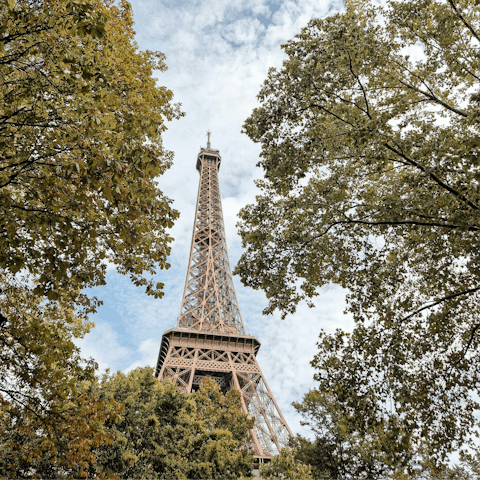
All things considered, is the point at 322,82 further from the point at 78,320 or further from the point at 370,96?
the point at 78,320

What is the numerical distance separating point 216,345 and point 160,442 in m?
21.3

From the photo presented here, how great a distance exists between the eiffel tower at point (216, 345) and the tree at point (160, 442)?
1312cm

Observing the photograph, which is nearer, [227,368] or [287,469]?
[287,469]

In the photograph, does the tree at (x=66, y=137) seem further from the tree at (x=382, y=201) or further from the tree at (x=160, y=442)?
the tree at (x=160, y=442)

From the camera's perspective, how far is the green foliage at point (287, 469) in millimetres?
14430

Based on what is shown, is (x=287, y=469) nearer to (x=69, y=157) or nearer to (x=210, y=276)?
(x=69, y=157)

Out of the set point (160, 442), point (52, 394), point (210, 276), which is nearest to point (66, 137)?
point (52, 394)

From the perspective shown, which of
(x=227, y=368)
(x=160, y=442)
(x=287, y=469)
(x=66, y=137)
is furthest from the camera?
(x=227, y=368)

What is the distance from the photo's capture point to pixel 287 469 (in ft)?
50.1

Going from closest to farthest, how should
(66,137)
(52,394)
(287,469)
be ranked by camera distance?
(66,137) → (52,394) → (287,469)

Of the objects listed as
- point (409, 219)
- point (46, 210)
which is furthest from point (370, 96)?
point (46, 210)

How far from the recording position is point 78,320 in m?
11.3

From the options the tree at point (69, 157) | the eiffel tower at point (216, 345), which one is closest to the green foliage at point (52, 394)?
the tree at point (69, 157)

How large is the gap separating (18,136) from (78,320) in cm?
686
